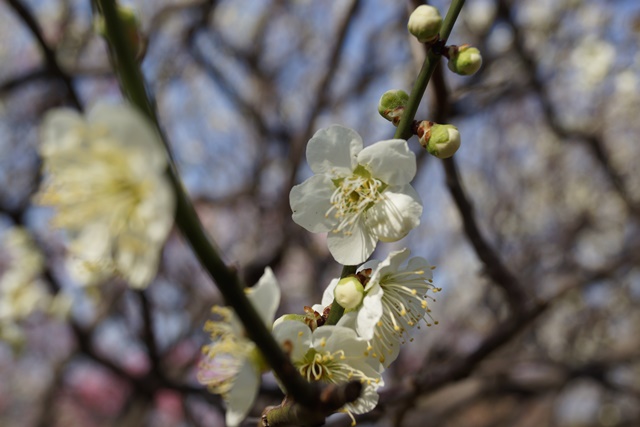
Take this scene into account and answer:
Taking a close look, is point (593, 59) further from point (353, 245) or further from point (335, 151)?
point (353, 245)

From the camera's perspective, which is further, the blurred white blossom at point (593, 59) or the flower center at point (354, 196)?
the blurred white blossom at point (593, 59)

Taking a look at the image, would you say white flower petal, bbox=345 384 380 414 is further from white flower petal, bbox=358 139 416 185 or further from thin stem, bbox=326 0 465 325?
white flower petal, bbox=358 139 416 185

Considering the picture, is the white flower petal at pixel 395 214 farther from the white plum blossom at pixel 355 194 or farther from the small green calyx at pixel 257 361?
the small green calyx at pixel 257 361

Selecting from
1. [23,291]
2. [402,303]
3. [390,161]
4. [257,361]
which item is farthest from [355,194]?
[23,291]

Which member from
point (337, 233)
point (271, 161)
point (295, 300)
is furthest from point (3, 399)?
point (337, 233)

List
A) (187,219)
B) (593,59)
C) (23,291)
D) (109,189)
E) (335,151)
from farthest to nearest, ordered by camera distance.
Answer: (593,59)
(23,291)
(335,151)
(109,189)
(187,219)

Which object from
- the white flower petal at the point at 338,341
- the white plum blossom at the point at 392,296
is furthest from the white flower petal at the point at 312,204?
the white flower petal at the point at 338,341

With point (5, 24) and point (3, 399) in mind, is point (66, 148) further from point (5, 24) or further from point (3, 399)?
point (3, 399)
